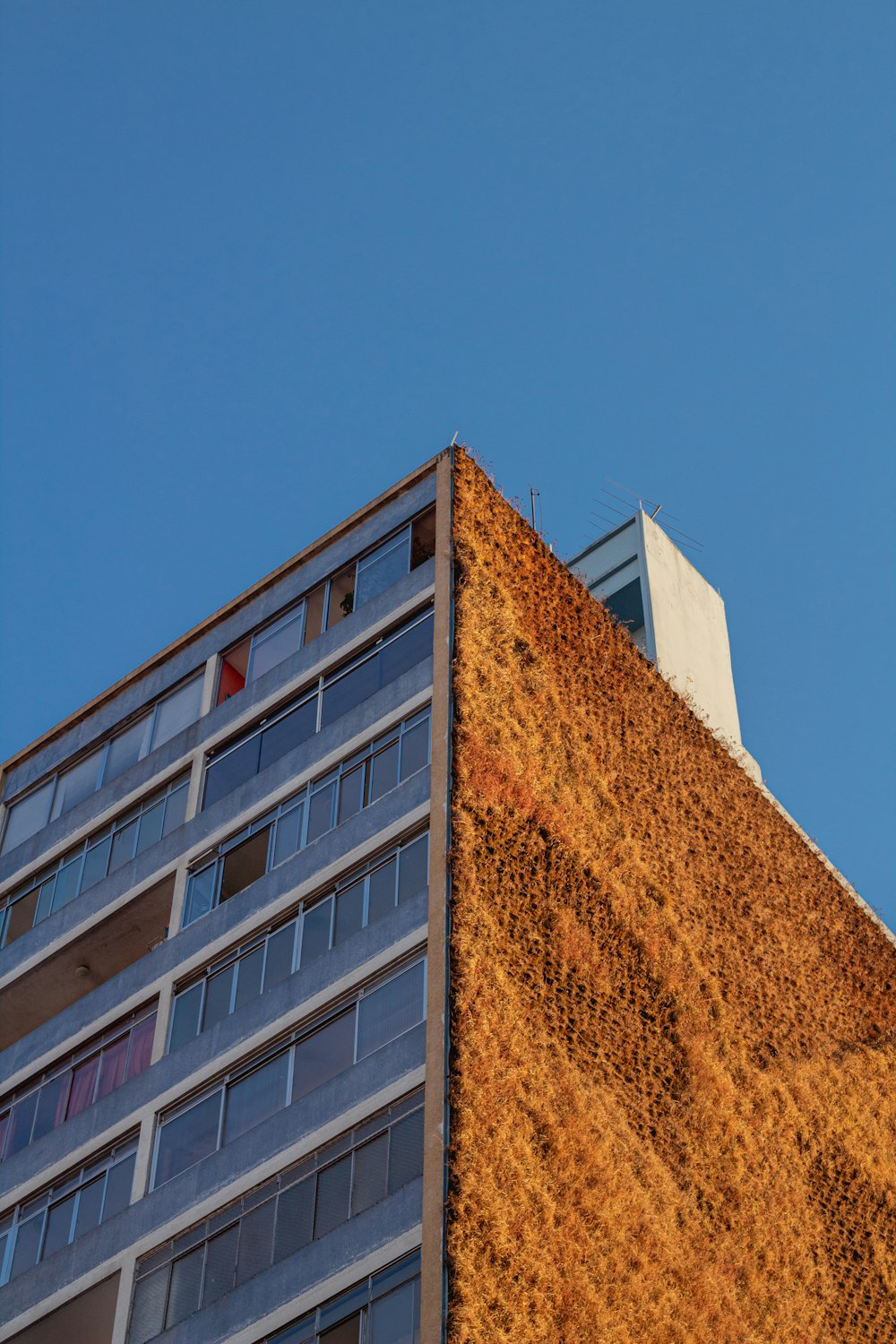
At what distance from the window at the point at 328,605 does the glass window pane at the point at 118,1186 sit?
10476mm

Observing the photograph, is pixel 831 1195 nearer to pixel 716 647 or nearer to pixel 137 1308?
pixel 137 1308

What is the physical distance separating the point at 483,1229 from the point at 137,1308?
273 inches

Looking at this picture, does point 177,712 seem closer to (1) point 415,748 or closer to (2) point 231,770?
(2) point 231,770

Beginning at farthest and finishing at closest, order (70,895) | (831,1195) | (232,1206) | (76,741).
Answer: (76,741) < (70,895) < (831,1195) < (232,1206)

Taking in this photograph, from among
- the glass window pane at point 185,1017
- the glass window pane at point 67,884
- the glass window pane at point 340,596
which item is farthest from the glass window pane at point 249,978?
the glass window pane at point 340,596

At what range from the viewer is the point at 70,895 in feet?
127

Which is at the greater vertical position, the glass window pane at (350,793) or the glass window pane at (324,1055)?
the glass window pane at (350,793)

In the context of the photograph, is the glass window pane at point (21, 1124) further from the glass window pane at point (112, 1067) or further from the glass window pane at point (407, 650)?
the glass window pane at point (407, 650)

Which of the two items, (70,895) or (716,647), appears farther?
(716,647)

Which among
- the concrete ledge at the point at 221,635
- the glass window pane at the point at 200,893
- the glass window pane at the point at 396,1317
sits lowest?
the glass window pane at the point at 396,1317

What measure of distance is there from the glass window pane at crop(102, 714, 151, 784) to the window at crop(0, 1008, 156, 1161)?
7086 millimetres

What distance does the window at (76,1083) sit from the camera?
34.2 m

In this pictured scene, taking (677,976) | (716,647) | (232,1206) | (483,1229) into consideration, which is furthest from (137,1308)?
(716,647)

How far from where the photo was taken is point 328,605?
38.2 meters
